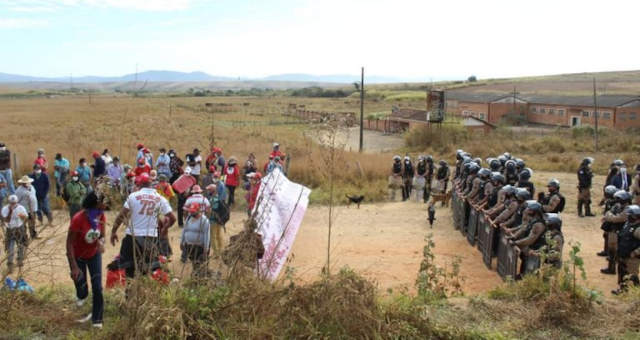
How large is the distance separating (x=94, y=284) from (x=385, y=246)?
695cm

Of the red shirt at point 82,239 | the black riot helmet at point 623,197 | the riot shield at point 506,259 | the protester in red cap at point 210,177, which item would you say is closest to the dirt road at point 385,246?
the riot shield at point 506,259

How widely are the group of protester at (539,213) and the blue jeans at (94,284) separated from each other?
4836mm

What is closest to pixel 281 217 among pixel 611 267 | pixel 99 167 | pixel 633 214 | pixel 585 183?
pixel 633 214

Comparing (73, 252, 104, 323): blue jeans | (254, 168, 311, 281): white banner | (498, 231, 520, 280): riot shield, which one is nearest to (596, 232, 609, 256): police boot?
(498, 231, 520, 280): riot shield

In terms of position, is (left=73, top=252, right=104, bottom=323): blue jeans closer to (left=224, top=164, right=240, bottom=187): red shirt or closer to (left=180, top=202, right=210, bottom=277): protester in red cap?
(left=180, top=202, right=210, bottom=277): protester in red cap

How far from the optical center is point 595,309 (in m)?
5.93

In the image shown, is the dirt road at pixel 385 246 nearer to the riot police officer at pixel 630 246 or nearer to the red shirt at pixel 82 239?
the riot police officer at pixel 630 246

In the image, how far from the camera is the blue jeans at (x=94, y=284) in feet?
18.1

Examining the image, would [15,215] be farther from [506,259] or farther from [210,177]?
[506,259]

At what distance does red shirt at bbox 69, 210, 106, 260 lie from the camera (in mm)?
5773

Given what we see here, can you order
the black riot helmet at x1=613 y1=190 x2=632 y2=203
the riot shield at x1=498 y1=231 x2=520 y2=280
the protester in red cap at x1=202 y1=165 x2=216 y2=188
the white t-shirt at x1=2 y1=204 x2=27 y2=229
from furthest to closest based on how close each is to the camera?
the protester in red cap at x1=202 y1=165 x2=216 y2=188 → the black riot helmet at x1=613 y1=190 x2=632 y2=203 → the white t-shirt at x1=2 y1=204 x2=27 y2=229 → the riot shield at x1=498 y1=231 x2=520 y2=280

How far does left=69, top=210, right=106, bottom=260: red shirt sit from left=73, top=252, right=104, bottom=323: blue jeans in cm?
6

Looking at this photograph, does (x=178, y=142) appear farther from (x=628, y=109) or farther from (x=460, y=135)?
(x=628, y=109)

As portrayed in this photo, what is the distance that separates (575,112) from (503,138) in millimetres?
20819
